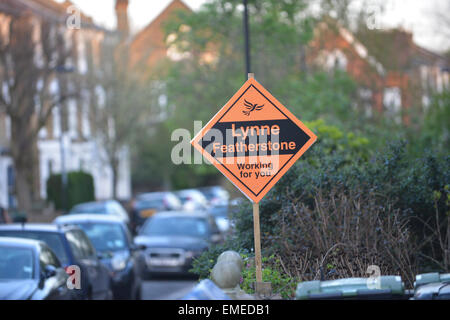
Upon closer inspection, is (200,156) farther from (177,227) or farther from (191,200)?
(191,200)

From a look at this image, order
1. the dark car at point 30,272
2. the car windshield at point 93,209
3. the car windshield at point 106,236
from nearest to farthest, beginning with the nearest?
1. the dark car at point 30,272
2. the car windshield at point 106,236
3. the car windshield at point 93,209

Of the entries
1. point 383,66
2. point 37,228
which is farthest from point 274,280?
point 383,66

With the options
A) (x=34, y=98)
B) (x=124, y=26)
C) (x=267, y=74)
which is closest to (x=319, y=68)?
(x=267, y=74)

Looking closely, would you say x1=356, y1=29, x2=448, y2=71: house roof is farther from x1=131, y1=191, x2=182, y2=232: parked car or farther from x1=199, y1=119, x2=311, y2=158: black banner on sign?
x1=199, y1=119, x2=311, y2=158: black banner on sign

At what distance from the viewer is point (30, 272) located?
31.1 ft

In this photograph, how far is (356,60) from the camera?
3262 centimetres

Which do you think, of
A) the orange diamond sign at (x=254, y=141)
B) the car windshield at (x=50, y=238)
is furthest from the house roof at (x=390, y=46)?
the orange diamond sign at (x=254, y=141)

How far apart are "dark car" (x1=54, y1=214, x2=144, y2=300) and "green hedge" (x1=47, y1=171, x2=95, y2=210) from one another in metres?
24.8

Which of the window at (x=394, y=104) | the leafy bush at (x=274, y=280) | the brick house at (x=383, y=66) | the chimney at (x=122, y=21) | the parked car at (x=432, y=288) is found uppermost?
the chimney at (x=122, y=21)

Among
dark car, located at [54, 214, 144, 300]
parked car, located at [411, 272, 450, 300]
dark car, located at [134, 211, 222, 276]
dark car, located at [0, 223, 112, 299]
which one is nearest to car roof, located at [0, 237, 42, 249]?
dark car, located at [0, 223, 112, 299]

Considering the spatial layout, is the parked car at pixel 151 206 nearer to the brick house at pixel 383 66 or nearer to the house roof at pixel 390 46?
the brick house at pixel 383 66

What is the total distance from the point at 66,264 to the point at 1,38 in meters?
21.6

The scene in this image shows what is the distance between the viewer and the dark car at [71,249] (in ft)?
36.6

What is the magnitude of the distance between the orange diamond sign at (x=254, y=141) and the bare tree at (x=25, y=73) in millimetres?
24907
